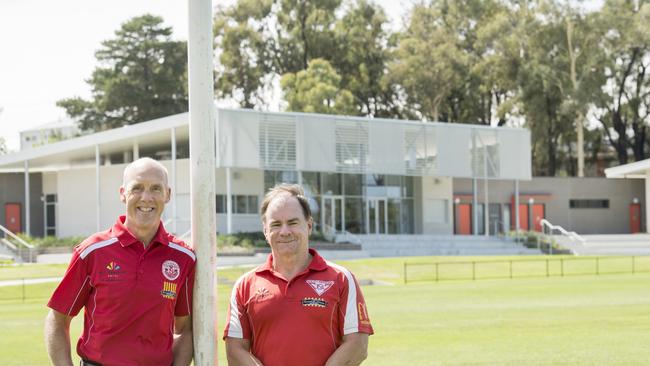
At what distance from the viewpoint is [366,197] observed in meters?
56.1

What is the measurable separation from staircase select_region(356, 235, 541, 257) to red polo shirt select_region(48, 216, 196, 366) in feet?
149

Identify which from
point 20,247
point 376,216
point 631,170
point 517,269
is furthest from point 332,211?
point 631,170

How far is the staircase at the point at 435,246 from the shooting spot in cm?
5119

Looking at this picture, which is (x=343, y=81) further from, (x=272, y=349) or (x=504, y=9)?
(x=272, y=349)

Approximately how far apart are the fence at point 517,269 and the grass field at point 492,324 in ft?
15.1

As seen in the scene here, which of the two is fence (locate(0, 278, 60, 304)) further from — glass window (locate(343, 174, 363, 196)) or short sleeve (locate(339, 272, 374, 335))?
short sleeve (locate(339, 272, 374, 335))

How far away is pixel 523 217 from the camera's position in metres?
62.9

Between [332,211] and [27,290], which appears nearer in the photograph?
[27,290]

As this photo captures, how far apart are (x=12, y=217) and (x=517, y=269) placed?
110ft

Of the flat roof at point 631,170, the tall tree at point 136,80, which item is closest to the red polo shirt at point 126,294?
the flat roof at point 631,170

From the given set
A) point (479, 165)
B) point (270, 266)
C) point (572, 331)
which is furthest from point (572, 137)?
point (270, 266)

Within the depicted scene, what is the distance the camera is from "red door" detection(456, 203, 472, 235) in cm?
6072

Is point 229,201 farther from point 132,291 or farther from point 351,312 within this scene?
point 132,291

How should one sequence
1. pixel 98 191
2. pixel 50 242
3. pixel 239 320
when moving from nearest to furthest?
1. pixel 239 320
2. pixel 50 242
3. pixel 98 191
